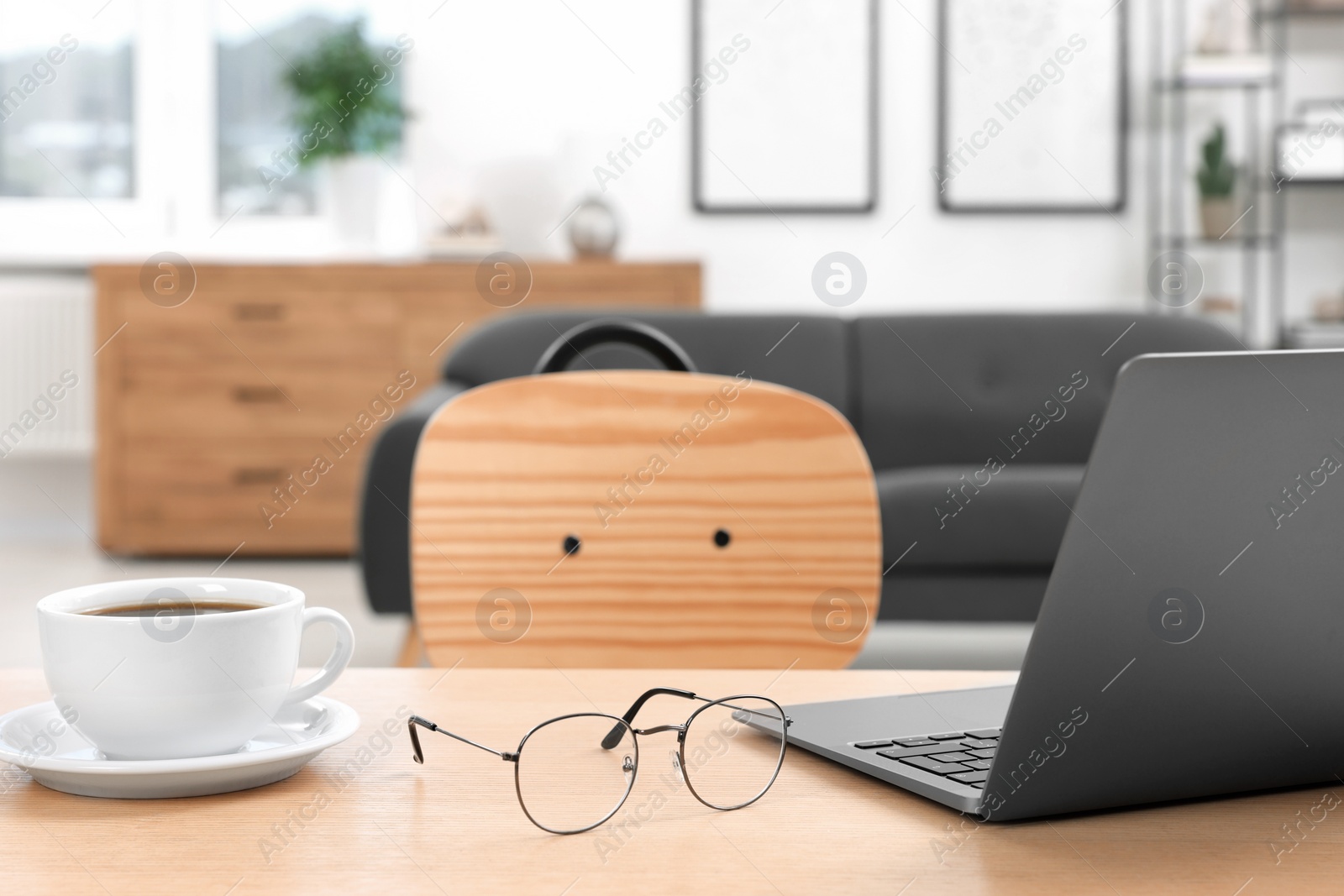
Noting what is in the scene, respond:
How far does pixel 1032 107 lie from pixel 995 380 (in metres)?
1.49

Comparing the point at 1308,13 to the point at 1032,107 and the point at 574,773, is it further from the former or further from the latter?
the point at 574,773

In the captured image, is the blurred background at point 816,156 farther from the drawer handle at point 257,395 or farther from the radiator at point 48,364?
the drawer handle at point 257,395

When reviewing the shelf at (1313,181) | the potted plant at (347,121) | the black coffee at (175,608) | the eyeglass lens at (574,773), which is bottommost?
the eyeglass lens at (574,773)

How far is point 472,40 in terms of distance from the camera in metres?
3.93

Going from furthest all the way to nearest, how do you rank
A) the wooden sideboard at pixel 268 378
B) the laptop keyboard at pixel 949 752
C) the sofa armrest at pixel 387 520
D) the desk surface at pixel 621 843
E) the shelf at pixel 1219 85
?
1. the shelf at pixel 1219 85
2. the wooden sideboard at pixel 268 378
3. the sofa armrest at pixel 387 520
4. the laptop keyboard at pixel 949 752
5. the desk surface at pixel 621 843

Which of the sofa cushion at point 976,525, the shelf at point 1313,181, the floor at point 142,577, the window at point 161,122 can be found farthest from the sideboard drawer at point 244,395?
the shelf at point 1313,181

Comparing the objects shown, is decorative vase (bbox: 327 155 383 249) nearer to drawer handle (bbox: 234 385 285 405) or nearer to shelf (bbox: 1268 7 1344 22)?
drawer handle (bbox: 234 385 285 405)

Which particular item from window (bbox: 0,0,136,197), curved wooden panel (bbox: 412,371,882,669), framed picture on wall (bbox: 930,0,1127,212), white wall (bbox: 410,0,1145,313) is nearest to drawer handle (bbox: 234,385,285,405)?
white wall (bbox: 410,0,1145,313)

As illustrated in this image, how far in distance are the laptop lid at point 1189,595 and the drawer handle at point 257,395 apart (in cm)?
329

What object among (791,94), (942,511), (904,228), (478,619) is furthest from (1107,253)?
(478,619)

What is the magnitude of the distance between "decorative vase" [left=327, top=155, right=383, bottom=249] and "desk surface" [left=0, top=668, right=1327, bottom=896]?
352 centimetres

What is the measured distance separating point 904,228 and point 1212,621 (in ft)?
11.9

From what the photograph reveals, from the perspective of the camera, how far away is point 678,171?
156 inches

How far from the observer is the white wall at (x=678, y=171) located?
3936mm
